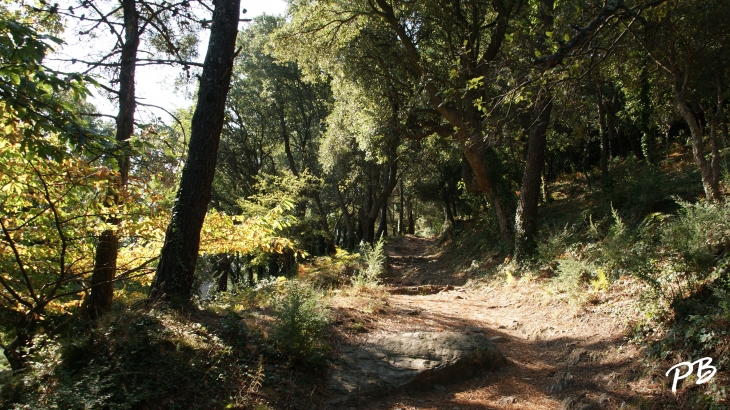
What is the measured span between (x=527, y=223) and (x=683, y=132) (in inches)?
519

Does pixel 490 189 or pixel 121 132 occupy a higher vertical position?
pixel 121 132

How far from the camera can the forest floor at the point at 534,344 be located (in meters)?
4.45

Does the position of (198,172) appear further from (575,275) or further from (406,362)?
(575,275)

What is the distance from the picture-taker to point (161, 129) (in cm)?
687

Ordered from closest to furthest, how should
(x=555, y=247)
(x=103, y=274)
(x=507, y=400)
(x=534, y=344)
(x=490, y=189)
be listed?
(x=507, y=400) < (x=103, y=274) < (x=534, y=344) < (x=555, y=247) < (x=490, y=189)

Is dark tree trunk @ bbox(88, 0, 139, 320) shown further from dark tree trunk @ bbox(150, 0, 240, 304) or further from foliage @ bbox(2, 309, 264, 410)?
foliage @ bbox(2, 309, 264, 410)

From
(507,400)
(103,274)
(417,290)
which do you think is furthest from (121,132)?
(417,290)

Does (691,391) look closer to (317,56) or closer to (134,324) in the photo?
(134,324)

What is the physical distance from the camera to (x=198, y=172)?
207 inches

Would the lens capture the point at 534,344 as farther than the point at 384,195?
No

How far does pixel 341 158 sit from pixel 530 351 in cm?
1442

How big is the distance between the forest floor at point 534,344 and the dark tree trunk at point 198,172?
2411mm

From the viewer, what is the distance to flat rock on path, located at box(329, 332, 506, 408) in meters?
4.63

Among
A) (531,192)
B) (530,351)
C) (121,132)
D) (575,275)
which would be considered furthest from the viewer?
(531,192)
